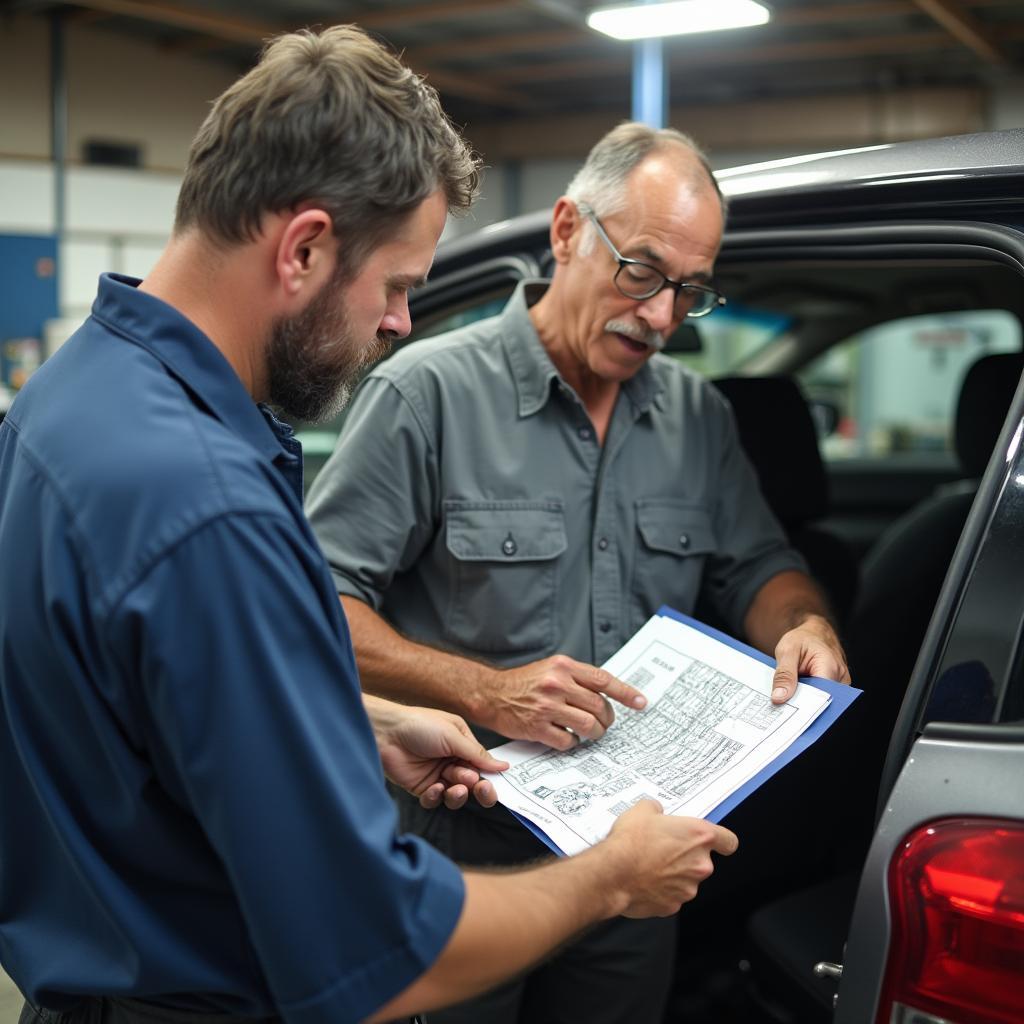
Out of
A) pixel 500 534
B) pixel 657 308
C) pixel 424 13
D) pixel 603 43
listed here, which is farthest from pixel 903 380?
pixel 500 534

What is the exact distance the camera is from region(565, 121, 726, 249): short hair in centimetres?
175

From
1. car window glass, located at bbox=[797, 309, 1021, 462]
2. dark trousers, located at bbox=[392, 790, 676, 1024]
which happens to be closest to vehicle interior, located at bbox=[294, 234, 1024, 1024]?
dark trousers, located at bbox=[392, 790, 676, 1024]

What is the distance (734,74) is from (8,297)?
606 cm

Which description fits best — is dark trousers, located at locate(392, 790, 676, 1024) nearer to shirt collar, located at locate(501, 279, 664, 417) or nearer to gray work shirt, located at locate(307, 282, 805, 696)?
gray work shirt, located at locate(307, 282, 805, 696)

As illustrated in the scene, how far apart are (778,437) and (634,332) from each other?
3.15 ft

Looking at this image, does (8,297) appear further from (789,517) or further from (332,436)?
(789,517)

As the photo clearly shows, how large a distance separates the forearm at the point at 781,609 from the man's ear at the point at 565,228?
609mm

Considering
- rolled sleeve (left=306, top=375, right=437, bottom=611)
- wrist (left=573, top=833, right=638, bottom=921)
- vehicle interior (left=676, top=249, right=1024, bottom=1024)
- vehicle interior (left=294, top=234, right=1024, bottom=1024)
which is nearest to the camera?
wrist (left=573, top=833, right=638, bottom=921)

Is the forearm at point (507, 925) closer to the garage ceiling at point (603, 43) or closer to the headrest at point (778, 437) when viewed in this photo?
the headrest at point (778, 437)

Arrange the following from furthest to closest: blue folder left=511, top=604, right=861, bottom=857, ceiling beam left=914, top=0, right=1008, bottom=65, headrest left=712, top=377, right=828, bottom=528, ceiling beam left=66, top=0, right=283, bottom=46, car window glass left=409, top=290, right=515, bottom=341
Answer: ceiling beam left=66, top=0, right=283, bottom=46
ceiling beam left=914, top=0, right=1008, bottom=65
headrest left=712, top=377, right=828, bottom=528
car window glass left=409, top=290, right=515, bottom=341
blue folder left=511, top=604, right=861, bottom=857

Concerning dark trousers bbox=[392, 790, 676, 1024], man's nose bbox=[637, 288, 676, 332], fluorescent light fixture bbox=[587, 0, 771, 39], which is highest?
fluorescent light fixture bbox=[587, 0, 771, 39]

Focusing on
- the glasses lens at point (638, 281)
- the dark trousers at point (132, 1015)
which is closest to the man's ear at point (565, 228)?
the glasses lens at point (638, 281)

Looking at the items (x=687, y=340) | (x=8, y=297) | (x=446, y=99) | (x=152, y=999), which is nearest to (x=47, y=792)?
(x=152, y=999)

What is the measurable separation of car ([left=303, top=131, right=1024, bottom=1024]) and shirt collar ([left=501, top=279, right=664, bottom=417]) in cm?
16
